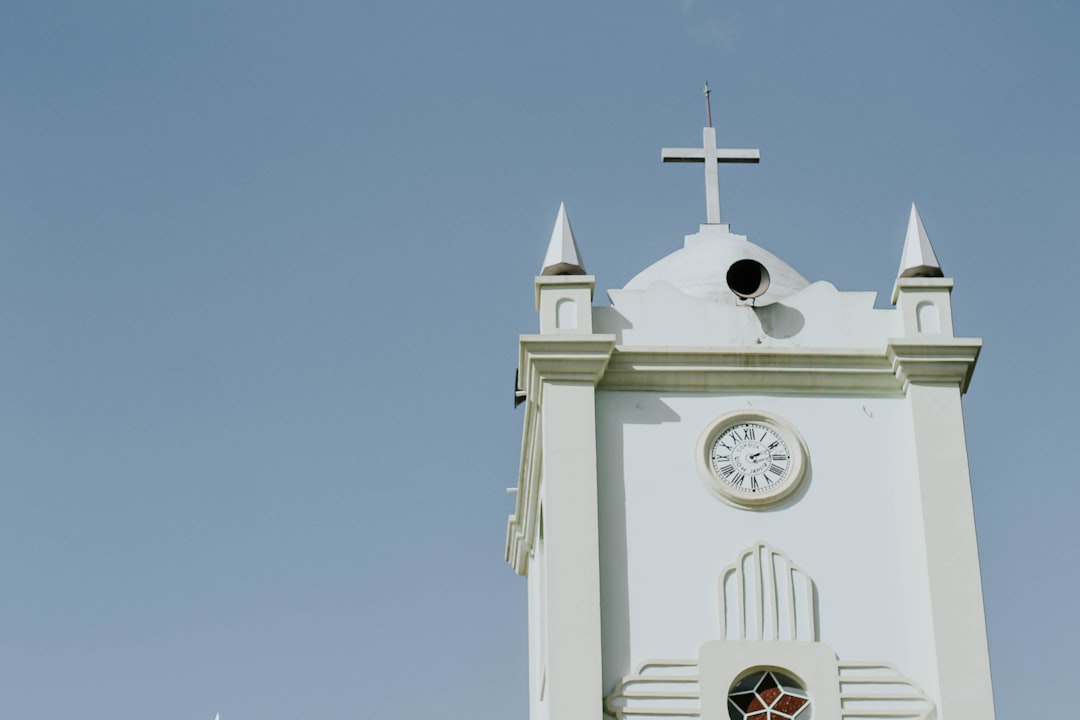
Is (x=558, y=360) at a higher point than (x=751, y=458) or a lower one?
higher

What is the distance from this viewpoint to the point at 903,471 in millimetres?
23047

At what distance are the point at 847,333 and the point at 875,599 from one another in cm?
295

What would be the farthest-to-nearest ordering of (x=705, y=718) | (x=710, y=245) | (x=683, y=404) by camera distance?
(x=710, y=245)
(x=683, y=404)
(x=705, y=718)

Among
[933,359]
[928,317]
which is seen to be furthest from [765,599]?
[928,317]

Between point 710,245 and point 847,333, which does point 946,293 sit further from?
point 710,245

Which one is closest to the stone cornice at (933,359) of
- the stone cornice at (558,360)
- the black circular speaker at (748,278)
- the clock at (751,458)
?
the clock at (751,458)

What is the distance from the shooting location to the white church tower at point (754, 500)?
2197 cm

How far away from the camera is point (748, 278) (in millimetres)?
24031

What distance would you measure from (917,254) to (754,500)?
11.2ft

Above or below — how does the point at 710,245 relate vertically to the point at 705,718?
above

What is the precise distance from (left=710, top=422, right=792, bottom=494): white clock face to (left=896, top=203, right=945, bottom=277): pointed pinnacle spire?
2419mm

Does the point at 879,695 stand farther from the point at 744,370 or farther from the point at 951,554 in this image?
the point at 744,370

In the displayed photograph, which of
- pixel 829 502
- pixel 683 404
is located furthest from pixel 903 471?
pixel 683 404

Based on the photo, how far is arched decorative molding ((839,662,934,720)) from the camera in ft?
71.8
